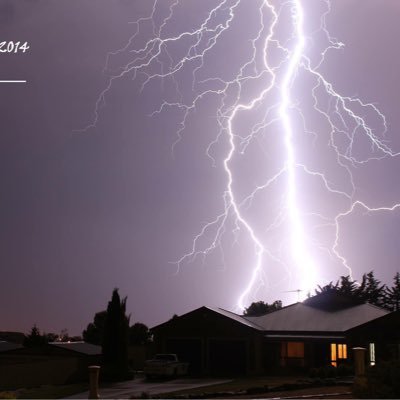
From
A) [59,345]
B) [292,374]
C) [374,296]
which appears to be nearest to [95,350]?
[59,345]

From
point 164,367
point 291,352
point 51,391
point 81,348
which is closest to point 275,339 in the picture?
point 291,352

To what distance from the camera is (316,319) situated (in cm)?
3562

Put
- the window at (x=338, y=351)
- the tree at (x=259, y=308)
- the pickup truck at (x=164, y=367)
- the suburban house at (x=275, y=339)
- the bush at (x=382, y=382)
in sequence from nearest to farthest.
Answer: the bush at (x=382, y=382) < the pickup truck at (x=164, y=367) < the suburban house at (x=275, y=339) < the window at (x=338, y=351) < the tree at (x=259, y=308)

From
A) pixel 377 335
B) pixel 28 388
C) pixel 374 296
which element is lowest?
pixel 28 388

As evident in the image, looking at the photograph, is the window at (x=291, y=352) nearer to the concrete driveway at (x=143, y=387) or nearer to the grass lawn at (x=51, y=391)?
the concrete driveway at (x=143, y=387)

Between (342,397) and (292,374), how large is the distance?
15.6 meters

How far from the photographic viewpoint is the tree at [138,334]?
217ft

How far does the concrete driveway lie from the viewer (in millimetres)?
25328

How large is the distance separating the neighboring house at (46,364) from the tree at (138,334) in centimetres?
2768

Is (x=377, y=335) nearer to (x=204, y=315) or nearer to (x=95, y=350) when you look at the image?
(x=204, y=315)

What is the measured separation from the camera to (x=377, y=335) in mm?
32500

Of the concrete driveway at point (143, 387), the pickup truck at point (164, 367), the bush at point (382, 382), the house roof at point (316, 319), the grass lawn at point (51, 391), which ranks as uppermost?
the house roof at point (316, 319)

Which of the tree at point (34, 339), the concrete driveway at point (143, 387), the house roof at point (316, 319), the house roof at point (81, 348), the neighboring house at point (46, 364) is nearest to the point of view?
the concrete driveway at point (143, 387)

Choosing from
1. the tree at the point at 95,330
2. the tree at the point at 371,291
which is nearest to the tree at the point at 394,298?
the tree at the point at 371,291
